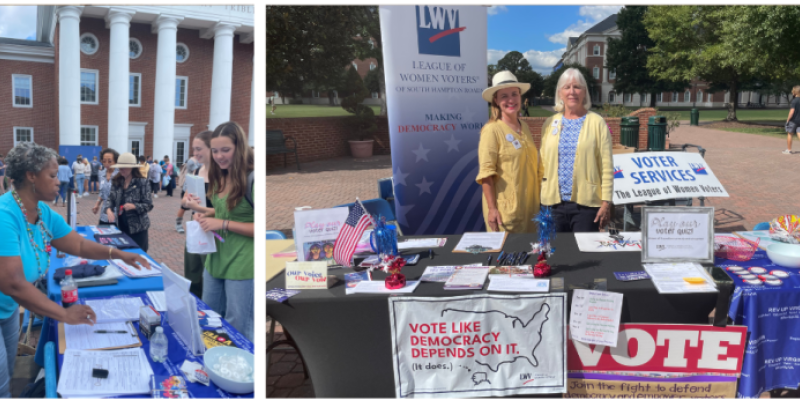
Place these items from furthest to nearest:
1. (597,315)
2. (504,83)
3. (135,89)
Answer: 1. (135,89)
2. (504,83)
3. (597,315)

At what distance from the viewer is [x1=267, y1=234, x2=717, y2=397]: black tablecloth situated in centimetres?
229

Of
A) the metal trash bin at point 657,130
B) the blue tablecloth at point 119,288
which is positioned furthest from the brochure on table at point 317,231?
the metal trash bin at point 657,130

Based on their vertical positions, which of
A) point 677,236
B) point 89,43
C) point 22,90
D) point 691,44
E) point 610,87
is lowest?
point 677,236

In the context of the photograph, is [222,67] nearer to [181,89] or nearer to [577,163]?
[181,89]

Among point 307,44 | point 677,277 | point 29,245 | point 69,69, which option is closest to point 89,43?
point 69,69

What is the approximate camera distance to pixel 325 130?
51.5 ft

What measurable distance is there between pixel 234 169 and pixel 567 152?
2.04 metres

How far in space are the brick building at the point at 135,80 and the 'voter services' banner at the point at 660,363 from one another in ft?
76.4

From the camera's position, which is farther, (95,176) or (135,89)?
(135,89)

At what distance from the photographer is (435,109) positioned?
170 inches

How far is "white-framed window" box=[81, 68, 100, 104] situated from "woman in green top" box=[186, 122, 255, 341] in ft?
87.9

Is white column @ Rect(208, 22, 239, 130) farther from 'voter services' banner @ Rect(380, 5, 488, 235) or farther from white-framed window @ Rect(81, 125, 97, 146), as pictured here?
'voter services' banner @ Rect(380, 5, 488, 235)

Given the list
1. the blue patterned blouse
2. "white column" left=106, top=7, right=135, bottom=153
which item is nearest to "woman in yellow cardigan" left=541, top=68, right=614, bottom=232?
the blue patterned blouse

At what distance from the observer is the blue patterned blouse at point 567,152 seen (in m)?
3.25
